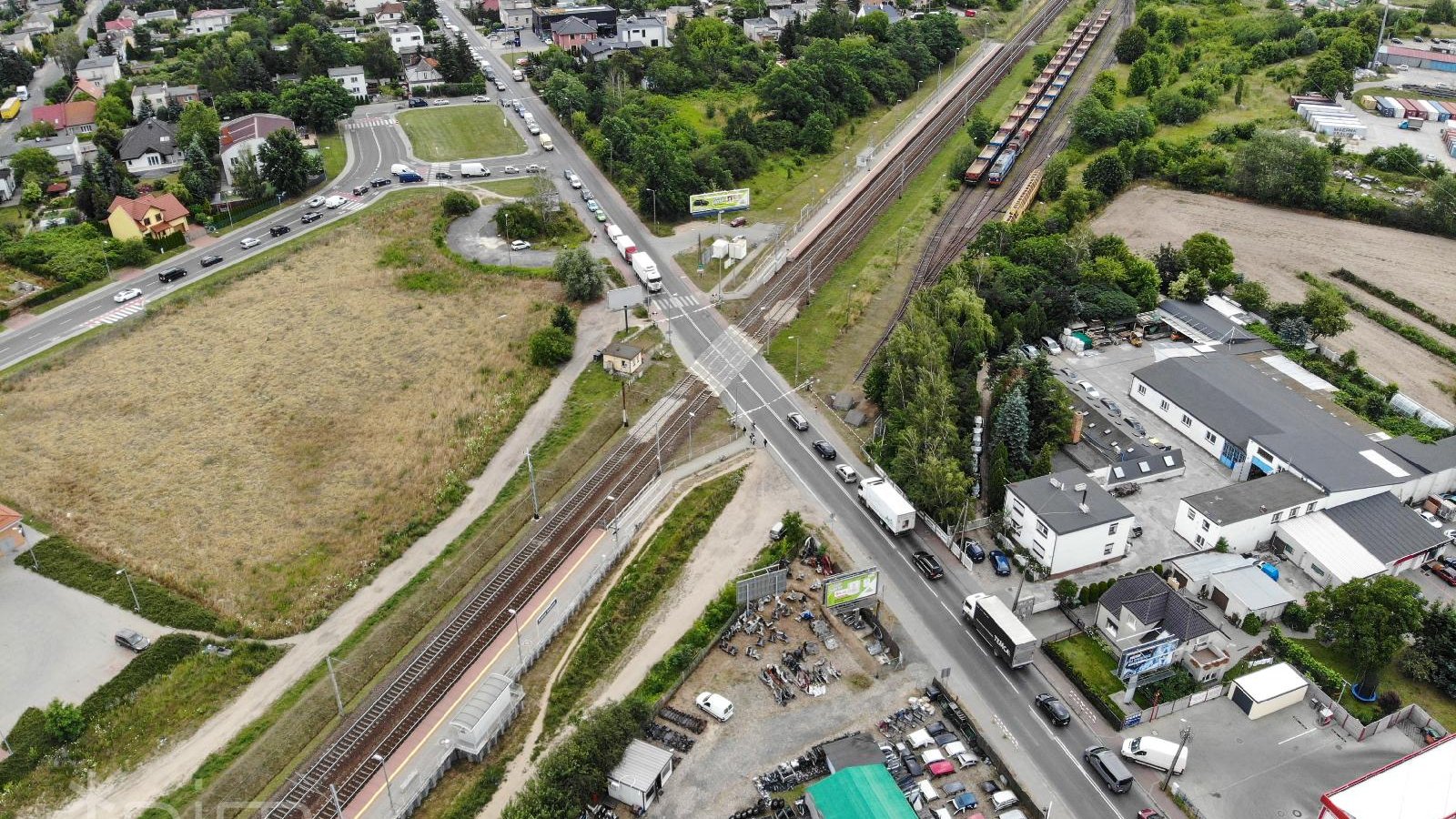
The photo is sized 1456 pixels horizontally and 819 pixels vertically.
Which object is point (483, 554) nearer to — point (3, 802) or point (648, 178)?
point (3, 802)

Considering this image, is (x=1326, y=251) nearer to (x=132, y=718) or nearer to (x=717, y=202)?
(x=717, y=202)

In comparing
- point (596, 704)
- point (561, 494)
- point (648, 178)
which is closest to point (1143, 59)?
point (648, 178)

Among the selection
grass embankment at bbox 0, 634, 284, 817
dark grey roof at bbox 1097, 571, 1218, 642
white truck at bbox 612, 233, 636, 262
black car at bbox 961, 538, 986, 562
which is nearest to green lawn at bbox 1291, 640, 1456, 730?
dark grey roof at bbox 1097, 571, 1218, 642

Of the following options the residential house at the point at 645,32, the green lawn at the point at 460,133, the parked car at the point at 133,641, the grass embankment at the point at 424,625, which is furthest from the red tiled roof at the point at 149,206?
the residential house at the point at 645,32

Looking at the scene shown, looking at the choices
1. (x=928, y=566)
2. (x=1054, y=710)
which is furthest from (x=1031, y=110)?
(x=1054, y=710)

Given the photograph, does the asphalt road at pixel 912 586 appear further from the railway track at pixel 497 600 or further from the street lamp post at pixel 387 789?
the street lamp post at pixel 387 789

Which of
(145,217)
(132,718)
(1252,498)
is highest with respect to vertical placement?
(145,217)

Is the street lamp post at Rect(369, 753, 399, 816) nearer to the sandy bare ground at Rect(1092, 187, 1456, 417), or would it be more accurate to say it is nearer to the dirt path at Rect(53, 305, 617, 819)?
the dirt path at Rect(53, 305, 617, 819)
